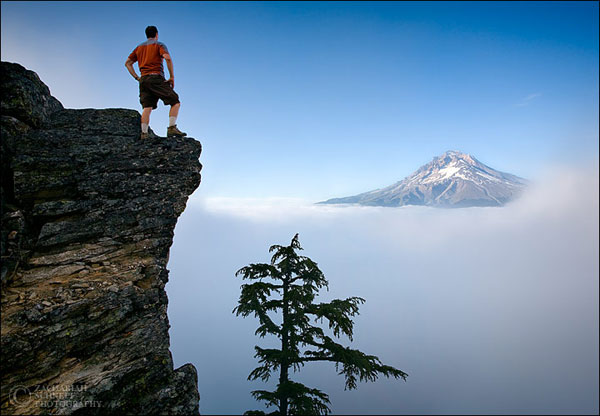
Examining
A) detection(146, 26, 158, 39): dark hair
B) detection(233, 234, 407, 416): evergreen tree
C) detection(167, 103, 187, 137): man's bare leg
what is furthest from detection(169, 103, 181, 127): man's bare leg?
detection(233, 234, 407, 416): evergreen tree

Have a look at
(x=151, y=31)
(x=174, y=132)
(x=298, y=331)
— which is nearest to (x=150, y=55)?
(x=151, y=31)

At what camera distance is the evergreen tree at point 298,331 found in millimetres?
11359

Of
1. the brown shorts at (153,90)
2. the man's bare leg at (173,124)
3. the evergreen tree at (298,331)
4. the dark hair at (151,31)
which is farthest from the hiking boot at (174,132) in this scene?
the evergreen tree at (298,331)

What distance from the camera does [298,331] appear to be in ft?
40.7

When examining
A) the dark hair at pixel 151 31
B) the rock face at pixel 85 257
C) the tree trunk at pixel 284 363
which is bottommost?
the tree trunk at pixel 284 363

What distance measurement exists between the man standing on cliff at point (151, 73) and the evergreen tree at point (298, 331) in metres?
7.69

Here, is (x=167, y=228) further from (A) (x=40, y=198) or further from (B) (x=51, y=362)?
(B) (x=51, y=362)

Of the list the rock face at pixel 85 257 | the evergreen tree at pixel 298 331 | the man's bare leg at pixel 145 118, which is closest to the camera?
the rock face at pixel 85 257

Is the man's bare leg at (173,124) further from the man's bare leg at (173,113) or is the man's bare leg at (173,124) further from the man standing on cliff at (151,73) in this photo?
the man standing on cliff at (151,73)

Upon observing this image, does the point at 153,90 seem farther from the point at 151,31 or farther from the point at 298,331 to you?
the point at 298,331

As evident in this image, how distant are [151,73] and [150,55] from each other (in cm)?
62

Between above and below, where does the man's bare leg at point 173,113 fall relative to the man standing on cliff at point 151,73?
below

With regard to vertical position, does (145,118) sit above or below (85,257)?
above

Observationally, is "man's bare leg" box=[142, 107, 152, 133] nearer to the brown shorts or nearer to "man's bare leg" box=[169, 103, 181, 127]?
the brown shorts
